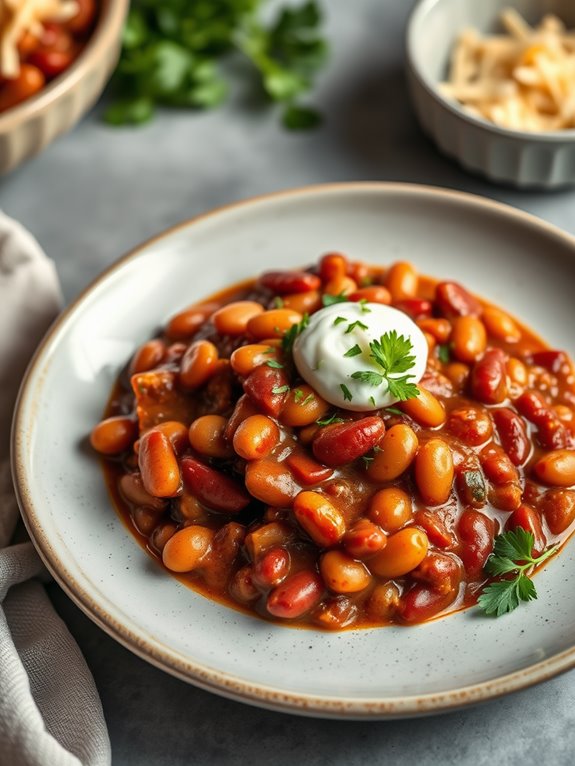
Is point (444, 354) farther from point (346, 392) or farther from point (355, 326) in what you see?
point (346, 392)

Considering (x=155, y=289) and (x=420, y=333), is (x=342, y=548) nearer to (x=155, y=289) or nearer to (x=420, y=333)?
(x=420, y=333)

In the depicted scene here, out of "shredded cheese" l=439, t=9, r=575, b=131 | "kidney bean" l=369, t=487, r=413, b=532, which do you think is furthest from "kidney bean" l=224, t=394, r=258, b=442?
"shredded cheese" l=439, t=9, r=575, b=131

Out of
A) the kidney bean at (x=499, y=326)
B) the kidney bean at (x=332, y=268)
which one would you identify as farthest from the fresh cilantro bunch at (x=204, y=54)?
the kidney bean at (x=499, y=326)

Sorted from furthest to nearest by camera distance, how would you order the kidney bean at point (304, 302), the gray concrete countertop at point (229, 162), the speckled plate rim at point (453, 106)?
the gray concrete countertop at point (229, 162)
the speckled plate rim at point (453, 106)
the kidney bean at point (304, 302)

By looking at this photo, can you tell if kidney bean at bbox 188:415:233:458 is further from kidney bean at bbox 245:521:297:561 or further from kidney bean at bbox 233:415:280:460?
kidney bean at bbox 245:521:297:561

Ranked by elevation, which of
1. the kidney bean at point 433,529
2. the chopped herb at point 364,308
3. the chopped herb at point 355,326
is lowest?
the kidney bean at point 433,529

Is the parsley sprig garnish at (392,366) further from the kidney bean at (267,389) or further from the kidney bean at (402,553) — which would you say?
the kidney bean at (402,553)

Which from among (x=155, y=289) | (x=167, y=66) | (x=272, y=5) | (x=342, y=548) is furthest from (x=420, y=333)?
(x=272, y=5)

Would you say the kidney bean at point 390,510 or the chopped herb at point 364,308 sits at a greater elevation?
the chopped herb at point 364,308
